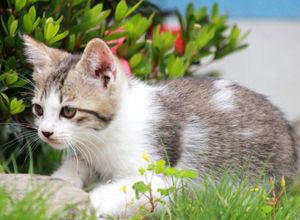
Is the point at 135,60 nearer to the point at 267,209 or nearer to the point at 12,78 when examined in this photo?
the point at 12,78

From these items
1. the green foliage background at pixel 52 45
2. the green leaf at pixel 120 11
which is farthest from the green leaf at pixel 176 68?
the green leaf at pixel 120 11

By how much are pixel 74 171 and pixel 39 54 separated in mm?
688

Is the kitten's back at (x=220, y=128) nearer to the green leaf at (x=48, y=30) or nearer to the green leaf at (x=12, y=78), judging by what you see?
the green leaf at (x=48, y=30)

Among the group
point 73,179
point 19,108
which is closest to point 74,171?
point 73,179

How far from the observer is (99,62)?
312cm

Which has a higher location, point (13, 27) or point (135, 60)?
point (13, 27)

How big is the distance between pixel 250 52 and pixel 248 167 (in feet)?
11.5

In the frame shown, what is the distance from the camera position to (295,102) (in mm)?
6535

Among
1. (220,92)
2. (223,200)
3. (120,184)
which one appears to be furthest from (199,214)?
(220,92)

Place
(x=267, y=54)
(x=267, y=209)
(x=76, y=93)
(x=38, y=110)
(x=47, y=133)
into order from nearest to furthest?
(x=267, y=209)
(x=47, y=133)
(x=76, y=93)
(x=38, y=110)
(x=267, y=54)

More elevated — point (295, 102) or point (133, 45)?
point (133, 45)

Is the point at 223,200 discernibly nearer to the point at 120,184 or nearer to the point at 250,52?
the point at 120,184

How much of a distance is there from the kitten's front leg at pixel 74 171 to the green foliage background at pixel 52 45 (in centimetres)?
19

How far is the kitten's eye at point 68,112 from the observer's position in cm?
312
